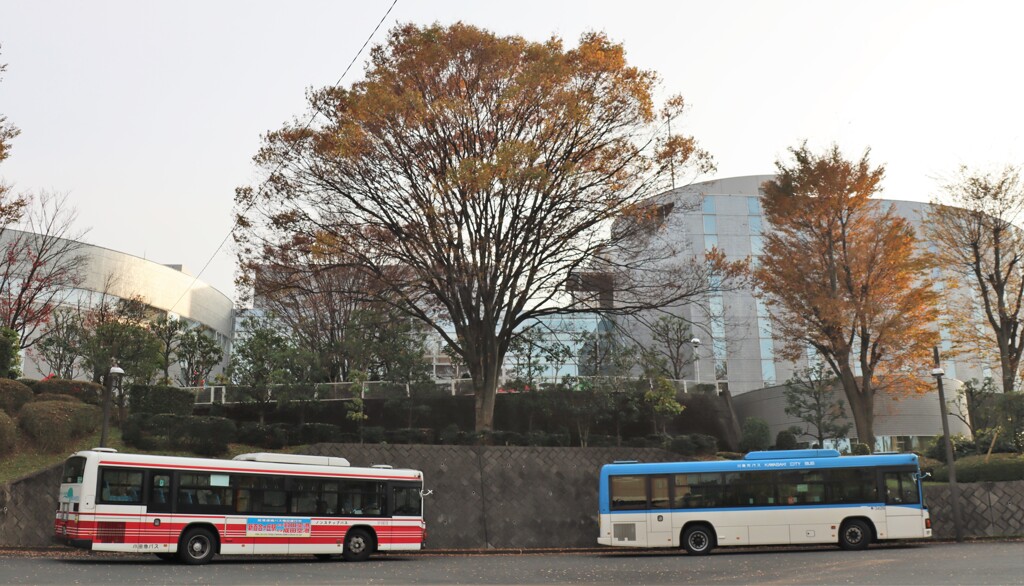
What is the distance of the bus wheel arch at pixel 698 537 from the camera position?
20.7m

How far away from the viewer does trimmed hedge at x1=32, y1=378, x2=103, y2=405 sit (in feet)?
89.4

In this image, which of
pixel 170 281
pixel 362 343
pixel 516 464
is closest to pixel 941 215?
pixel 516 464

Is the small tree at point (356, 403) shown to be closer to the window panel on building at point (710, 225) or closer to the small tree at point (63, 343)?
the small tree at point (63, 343)

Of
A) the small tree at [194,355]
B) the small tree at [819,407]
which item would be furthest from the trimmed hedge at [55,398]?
the small tree at [819,407]

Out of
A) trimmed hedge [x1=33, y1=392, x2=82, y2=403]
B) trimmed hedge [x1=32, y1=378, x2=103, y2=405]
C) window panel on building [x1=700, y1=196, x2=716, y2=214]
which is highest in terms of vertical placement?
window panel on building [x1=700, y1=196, x2=716, y2=214]

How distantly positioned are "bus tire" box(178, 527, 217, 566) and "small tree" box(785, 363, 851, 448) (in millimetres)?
27252

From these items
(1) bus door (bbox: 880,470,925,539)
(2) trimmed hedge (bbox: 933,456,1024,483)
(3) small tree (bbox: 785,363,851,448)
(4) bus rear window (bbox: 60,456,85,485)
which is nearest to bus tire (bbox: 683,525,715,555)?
(1) bus door (bbox: 880,470,925,539)

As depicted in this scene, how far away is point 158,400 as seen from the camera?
28.0 metres

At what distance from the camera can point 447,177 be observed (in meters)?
22.4

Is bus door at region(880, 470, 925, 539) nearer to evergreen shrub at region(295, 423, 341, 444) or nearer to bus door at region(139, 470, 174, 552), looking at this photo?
bus door at region(139, 470, 174, 552)

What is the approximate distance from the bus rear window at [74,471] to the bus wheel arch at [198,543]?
91.2 inches

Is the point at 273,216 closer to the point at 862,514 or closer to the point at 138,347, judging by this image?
the point at 138,347

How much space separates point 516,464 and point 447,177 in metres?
9.60

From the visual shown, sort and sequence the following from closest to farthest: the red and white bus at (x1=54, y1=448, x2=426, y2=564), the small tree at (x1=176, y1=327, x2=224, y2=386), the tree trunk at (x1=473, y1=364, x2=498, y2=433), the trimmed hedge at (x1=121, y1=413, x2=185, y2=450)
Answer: the red and white bus at (x1=54, y1=448, x2=426, y2=564) → the trimmed hedge at (x1=121, y1=413, x2=185, y2=450) → the tree trunk at (x1=473, y1=364, x2=498, y2=433) → the small tree at (x1=176, y1=327, x2=224, y2=386)
